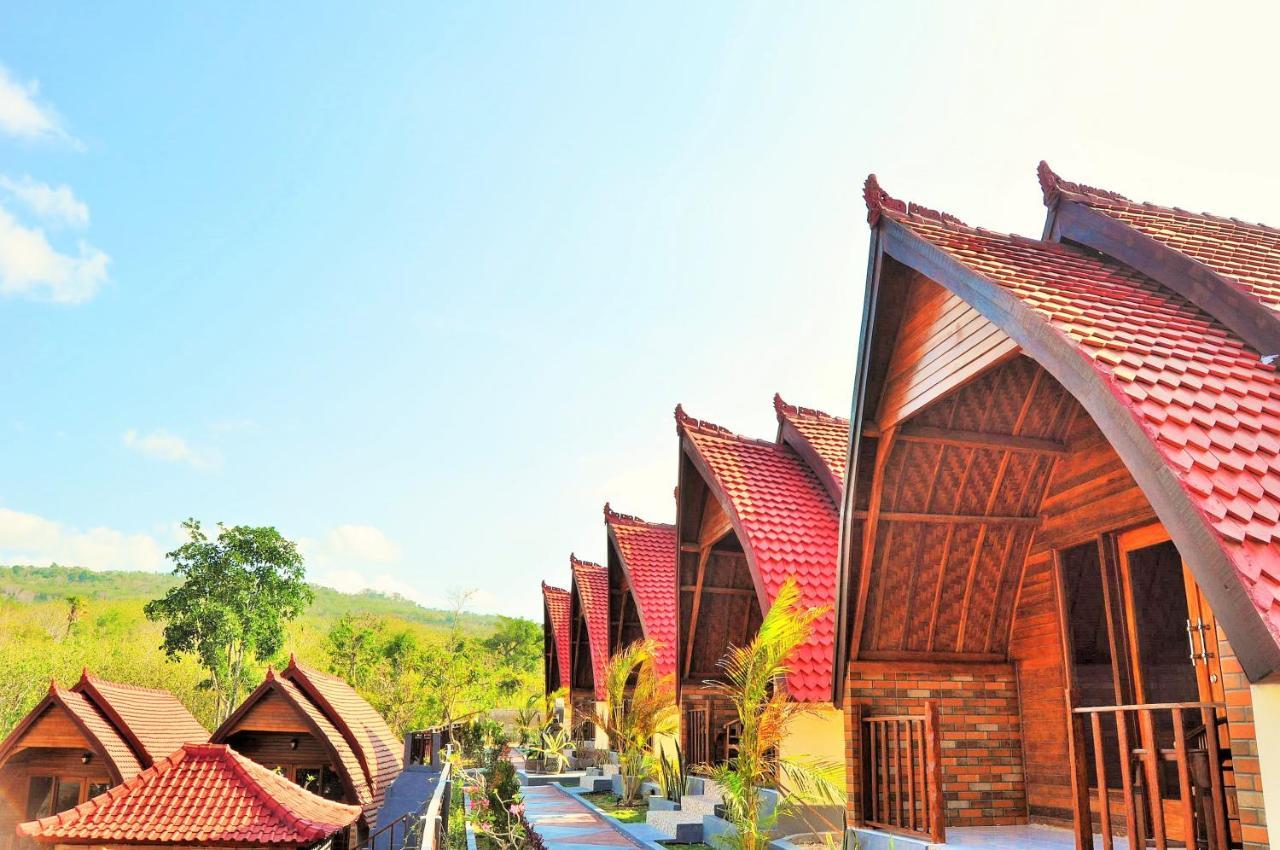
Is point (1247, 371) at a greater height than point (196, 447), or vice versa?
point (196, 447)

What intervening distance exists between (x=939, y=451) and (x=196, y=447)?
10538 cm

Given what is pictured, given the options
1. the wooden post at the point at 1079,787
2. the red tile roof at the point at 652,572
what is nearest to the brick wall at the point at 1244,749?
the wooden post at the point at 1079,787

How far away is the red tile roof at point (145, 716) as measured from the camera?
56.4ft

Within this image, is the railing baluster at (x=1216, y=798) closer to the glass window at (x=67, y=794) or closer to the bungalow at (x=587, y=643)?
the bungalow at (x=587, y=643)

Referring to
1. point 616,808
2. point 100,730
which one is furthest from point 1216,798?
point 100,730

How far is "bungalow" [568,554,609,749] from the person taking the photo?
2283 centimetres

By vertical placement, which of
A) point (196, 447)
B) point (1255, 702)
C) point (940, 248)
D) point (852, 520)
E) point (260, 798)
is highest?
point (196, 447)

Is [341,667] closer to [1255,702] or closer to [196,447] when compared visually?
[1255,702]

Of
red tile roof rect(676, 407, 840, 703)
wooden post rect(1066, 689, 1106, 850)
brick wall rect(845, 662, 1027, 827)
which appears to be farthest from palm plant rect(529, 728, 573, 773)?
wooden post rect(1066, 689, 1106, 850)

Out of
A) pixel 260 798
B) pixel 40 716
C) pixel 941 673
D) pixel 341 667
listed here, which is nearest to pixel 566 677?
pixel 341 667

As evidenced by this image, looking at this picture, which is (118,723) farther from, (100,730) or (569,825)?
(569,825)

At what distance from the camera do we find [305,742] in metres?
17.3

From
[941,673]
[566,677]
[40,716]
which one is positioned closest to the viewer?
[941,673]

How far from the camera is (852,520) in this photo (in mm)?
7805
